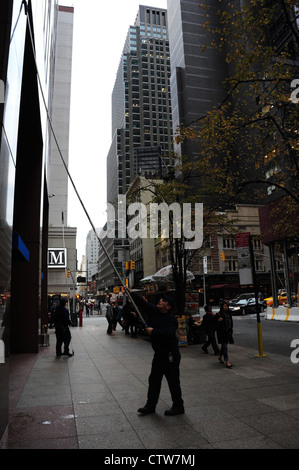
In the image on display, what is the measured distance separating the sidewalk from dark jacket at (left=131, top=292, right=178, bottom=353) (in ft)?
3.54

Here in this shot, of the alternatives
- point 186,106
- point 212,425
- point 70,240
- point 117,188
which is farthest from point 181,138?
point 117,188

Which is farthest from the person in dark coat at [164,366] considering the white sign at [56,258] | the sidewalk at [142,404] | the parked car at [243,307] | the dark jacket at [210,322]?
the white sign at [56,258]

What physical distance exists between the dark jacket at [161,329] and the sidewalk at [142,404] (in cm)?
108

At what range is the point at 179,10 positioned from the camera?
73500mm

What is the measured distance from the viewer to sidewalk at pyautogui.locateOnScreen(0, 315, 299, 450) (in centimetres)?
468

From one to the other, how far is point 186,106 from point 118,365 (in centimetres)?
6796

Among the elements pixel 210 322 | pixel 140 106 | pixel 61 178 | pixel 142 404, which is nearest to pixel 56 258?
pixel 61 178

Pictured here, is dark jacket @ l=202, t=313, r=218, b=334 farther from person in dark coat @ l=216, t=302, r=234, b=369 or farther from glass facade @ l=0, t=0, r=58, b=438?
glass facade @ l=0, t=0, r=58, b=438

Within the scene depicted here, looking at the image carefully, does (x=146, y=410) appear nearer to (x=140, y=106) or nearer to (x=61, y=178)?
(x=61, y=178)

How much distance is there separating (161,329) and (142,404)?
1.62m

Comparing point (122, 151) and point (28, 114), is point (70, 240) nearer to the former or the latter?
Answer: point (28, 114)

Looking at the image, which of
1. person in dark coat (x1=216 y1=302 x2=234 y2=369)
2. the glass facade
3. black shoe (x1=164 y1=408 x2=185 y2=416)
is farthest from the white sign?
black shoe (x1=164 y1=408 x2=185 y2=416)

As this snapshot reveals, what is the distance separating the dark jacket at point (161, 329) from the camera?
5912mm

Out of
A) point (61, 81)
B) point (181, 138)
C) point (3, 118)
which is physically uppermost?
point (61, 81)
